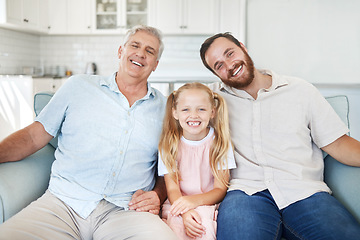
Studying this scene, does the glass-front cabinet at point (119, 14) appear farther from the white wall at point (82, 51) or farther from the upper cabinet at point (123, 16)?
the white wall at point (82, 51)

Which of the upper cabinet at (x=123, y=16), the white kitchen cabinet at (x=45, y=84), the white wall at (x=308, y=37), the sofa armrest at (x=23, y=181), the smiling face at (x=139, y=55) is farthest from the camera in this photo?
the upper cabinet at (x=123, y=16)

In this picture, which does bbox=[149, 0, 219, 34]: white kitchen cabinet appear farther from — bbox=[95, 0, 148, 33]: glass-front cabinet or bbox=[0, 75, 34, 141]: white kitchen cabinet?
bbox=[0, 75, 34, 141]: white kitchen cabinet

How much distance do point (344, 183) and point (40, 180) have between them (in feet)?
4.26

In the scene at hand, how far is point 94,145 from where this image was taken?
1459 mm

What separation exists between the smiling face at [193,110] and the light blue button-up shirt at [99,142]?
13 centimetres

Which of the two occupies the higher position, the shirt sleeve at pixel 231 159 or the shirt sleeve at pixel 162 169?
the shirt sleeve at pixel 231 159

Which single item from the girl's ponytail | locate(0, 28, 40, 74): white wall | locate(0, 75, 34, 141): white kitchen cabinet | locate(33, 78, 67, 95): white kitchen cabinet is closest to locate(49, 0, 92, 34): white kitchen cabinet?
locate(0, 28, 40, 74): white wall

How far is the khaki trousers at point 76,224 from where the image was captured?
1.17 meters

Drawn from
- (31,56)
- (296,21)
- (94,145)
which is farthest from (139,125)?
(31,56)

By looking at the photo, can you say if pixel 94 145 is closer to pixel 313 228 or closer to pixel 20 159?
pixel 20 159

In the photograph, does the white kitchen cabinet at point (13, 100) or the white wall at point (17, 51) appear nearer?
the white kitchen cabinet at point (13, 100)

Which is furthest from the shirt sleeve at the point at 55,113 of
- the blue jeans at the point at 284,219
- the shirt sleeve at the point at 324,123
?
the shirt sleeve at the point at 324,123

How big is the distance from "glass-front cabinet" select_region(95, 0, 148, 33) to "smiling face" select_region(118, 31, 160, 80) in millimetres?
3395

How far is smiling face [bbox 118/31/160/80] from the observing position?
1.60m
